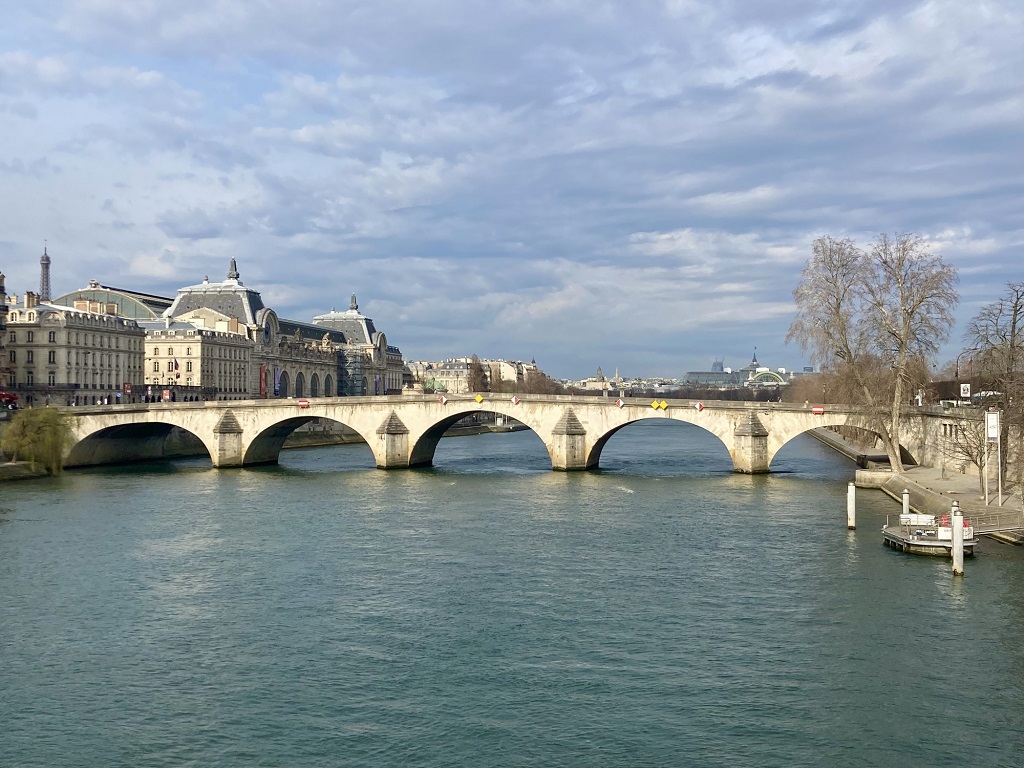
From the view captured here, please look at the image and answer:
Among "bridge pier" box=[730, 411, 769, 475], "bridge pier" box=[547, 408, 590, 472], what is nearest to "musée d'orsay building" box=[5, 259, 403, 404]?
"bridge pier" box=[547, 408, 590, 472]

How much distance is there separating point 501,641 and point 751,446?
43.0 metres

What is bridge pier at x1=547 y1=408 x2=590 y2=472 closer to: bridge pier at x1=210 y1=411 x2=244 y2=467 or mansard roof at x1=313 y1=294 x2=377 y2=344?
bridge pier at x1=210 y1=411 x2=244 y2=467

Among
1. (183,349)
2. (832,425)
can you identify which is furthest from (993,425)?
(183,349)

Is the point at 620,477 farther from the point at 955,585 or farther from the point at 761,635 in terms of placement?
the point at 761,635

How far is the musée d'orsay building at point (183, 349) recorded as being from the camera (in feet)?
327

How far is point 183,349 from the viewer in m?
125

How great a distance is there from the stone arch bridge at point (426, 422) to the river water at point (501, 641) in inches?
693

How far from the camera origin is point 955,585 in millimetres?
33188

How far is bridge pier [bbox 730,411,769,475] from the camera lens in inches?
2687

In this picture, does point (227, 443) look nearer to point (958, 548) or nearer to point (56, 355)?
point (56, 355)

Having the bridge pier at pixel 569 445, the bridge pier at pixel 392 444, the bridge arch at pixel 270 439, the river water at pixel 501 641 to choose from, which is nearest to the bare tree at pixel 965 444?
the river water at pixel 501 641

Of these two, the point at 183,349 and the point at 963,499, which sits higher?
the point at 183,349

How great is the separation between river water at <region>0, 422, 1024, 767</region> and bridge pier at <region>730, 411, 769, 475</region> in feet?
55.0

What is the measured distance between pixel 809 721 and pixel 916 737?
2.03 m
